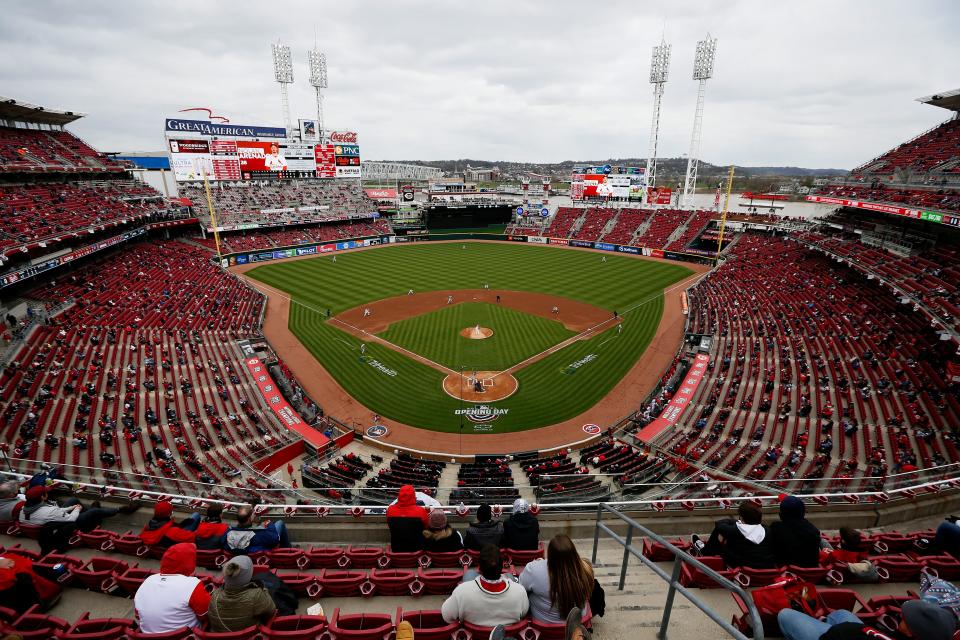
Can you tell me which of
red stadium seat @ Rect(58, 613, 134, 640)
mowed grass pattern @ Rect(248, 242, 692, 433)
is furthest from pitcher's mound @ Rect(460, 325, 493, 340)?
red stadium seat @ Rect(58, 613, 134, 640)

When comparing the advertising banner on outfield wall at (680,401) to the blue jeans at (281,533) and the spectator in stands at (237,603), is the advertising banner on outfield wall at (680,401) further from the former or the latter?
the spectator in stands at (237,603)

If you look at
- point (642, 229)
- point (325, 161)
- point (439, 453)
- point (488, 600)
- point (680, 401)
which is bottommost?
point (439, 453)

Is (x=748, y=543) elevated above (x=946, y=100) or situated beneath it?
situated beneath

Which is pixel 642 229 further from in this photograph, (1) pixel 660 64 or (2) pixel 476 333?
(2) pixel 476 333

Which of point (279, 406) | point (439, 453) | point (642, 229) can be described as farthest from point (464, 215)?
point (439, 453)

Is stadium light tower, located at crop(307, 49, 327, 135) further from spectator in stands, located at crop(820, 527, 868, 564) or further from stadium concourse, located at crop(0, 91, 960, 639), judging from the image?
spectator in stands, located at crop(820, 527, 868, 564)
